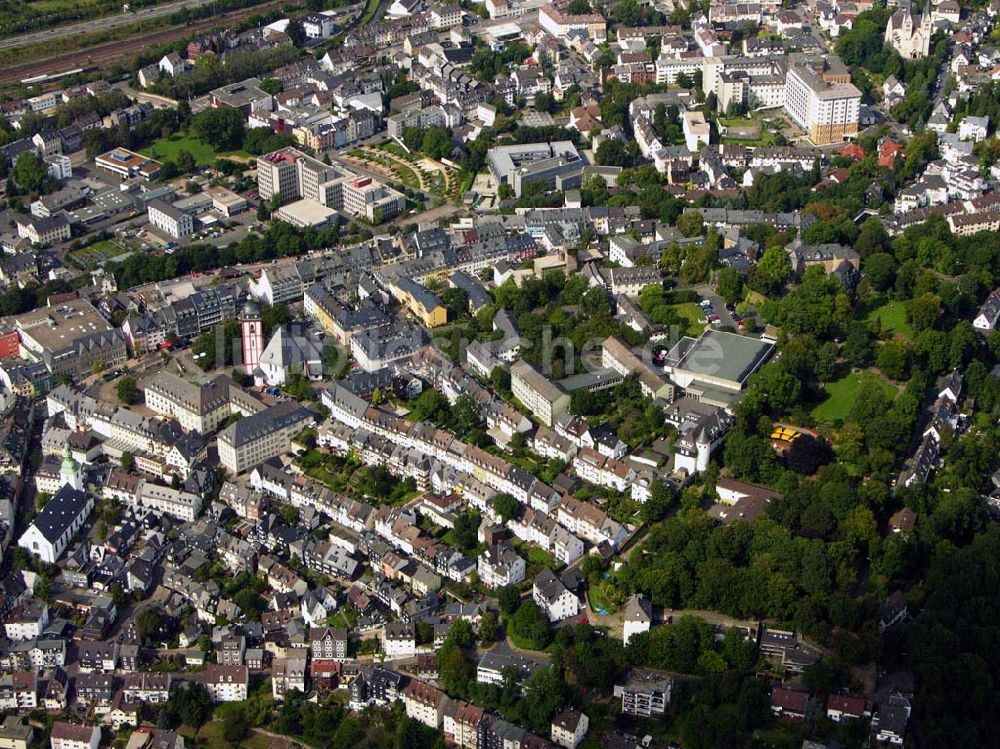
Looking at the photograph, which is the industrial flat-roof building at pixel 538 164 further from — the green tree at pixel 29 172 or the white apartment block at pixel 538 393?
the green tree at pixel 29 172

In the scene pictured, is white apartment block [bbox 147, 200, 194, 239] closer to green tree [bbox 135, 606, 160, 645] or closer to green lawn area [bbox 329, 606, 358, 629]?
green tree [bbox 135, 606, 160, 645]

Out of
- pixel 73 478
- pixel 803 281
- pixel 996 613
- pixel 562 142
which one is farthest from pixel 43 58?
pixel 996 613

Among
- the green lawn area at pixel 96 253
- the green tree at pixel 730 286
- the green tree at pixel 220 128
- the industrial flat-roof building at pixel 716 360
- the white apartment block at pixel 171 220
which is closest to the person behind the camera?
the industrial flat-roof building at pixel 716 360

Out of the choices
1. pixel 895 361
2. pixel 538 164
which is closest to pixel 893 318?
pixel 895 361

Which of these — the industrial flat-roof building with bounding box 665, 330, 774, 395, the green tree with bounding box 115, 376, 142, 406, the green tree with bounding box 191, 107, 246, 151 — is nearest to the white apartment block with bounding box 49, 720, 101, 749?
the green tree with bounding box 115, 376, 142, 406

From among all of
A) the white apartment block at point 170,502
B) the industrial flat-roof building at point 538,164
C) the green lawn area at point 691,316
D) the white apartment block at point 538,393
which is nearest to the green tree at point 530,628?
the white apartment block at point 538,393

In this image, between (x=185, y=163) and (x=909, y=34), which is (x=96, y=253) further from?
(x=909, y=34)
